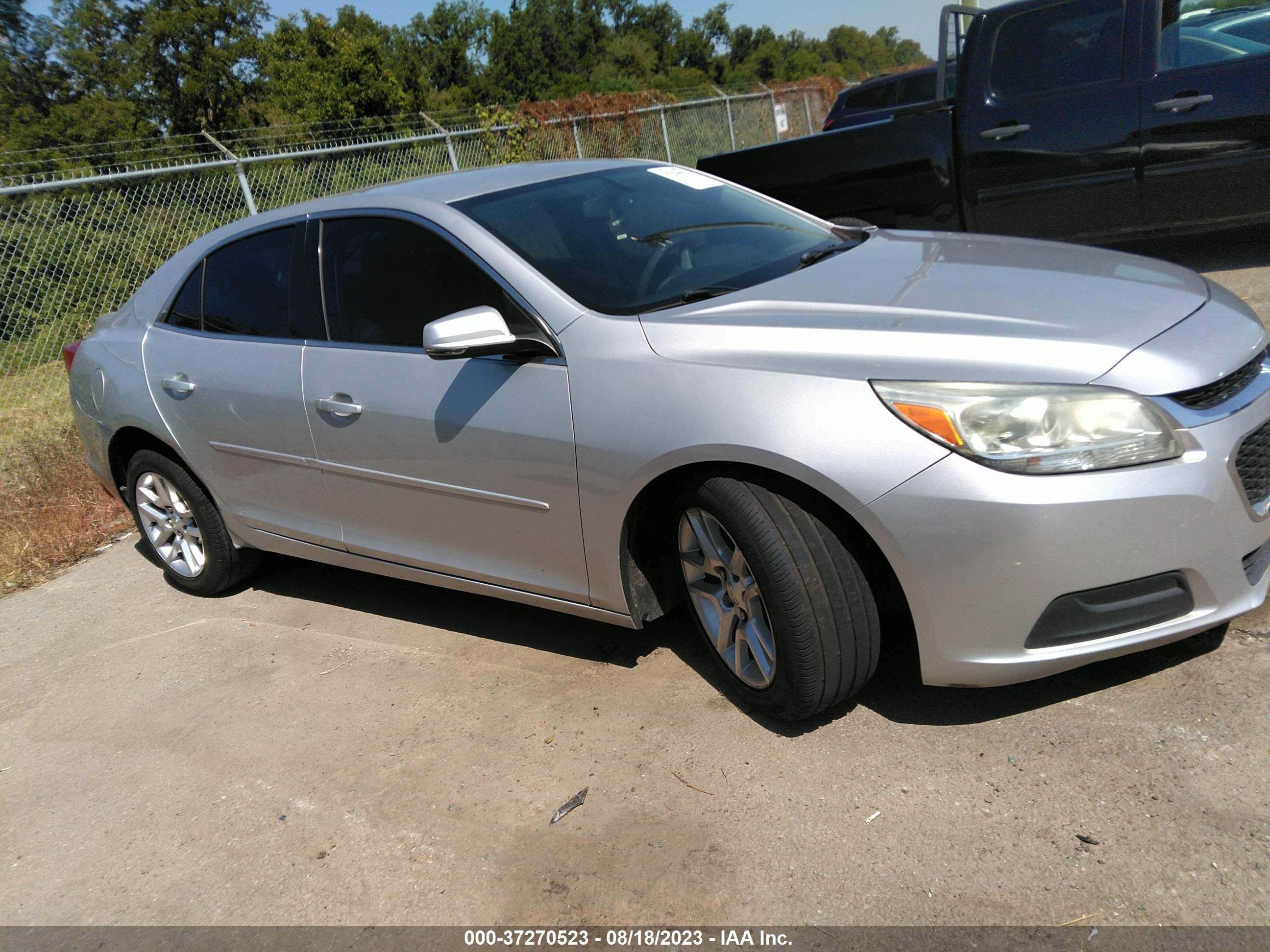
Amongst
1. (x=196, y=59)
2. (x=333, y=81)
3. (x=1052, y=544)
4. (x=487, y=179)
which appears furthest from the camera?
(x=196, y=59)

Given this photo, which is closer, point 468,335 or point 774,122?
point 468,335

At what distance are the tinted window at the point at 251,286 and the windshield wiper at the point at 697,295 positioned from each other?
158 cm

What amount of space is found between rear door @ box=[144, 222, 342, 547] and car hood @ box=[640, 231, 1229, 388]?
1565mm

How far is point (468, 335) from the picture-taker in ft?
10.3

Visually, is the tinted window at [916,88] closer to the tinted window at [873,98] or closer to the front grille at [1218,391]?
the tinted window at [873,98]

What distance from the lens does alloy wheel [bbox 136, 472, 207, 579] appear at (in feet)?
15.8

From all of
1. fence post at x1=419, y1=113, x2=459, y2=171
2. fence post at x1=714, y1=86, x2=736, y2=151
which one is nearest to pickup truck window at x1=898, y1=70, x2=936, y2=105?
fence post at x1=714, y1=86, x2=736, y2=151

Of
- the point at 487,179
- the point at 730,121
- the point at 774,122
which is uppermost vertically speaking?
the point at 487,179

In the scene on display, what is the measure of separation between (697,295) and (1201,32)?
4771mm

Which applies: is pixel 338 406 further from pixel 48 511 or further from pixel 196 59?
pixel 196 59

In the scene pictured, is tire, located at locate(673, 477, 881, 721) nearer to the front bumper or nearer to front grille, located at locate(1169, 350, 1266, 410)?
the front bumper

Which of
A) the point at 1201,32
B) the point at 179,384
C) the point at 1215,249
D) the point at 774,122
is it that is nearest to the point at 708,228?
the point at 179,384

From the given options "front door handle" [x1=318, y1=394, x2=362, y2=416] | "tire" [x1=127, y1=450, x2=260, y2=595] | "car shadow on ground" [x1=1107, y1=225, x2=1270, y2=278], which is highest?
"front door handle" [x1=318, y1=394, x2=362, y2=416]

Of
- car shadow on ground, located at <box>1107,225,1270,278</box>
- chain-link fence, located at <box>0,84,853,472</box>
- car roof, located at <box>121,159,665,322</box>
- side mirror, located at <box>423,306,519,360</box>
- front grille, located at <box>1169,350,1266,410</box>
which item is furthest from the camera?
chain-link fence, located at <box>0,84,853,472</box>
